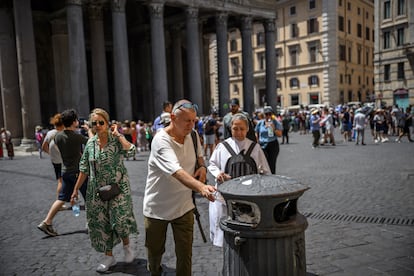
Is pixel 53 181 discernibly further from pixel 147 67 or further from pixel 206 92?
pixel 206 92

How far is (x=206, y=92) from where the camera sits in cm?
3381

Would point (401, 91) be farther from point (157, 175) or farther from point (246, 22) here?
point (157, 175)

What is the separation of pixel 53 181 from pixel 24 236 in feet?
16.0

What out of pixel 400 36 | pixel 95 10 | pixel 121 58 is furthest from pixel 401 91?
pixel 95 10

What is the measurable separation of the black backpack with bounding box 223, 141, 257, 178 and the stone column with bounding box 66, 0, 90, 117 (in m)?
16.7

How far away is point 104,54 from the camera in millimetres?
23172

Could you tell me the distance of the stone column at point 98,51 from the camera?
74.2 feet

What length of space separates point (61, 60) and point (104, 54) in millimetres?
2664

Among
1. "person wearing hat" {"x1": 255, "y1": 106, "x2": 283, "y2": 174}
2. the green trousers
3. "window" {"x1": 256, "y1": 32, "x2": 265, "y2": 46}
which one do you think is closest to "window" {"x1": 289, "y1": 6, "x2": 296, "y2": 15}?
"window" {"x1": 256, "y1": 32, "x2": 265, "y2": 46}

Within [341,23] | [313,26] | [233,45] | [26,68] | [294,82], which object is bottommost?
[26,68]

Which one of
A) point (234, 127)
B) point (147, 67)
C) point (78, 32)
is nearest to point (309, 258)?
point (234, 127)

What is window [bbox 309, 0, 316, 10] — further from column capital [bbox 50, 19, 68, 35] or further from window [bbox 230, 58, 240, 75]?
column capital [bbox 50, 19, 68, 35]

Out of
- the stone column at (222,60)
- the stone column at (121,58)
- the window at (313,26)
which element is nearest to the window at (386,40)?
the window at (313,26)

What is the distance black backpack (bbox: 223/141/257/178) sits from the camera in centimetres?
408
